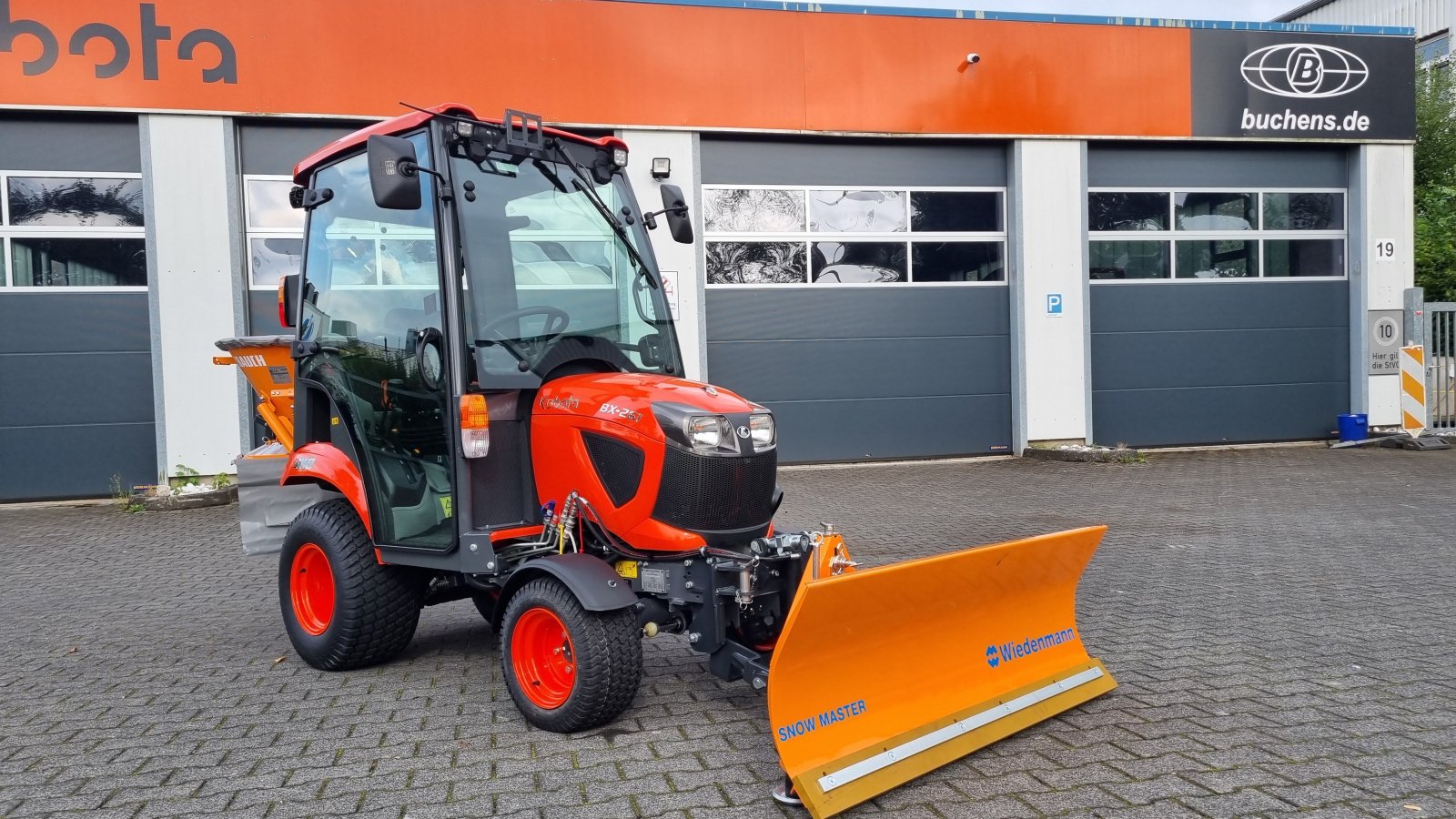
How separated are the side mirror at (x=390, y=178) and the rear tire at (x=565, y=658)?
1.52 meters

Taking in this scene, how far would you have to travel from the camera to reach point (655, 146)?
484 inches

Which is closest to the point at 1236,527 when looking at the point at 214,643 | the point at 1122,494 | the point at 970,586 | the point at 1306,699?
the point at 1122,494

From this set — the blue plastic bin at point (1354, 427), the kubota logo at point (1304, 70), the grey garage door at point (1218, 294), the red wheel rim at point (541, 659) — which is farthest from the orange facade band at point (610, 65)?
the red wheel rim at point (541, 659)

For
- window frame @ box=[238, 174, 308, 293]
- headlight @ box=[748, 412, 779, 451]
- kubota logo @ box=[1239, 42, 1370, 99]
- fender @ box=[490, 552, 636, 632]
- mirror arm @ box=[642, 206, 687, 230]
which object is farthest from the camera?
kubota logo @ box=[1239, 42, 1370, 99]

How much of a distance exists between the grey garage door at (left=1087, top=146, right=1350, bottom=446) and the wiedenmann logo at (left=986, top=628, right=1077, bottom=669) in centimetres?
1022

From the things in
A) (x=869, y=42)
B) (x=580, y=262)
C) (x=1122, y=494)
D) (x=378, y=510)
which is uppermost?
(x=869, y=42)

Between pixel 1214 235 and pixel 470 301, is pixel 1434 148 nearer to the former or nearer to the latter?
pixel 1214 235

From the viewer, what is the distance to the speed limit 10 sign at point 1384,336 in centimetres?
1456

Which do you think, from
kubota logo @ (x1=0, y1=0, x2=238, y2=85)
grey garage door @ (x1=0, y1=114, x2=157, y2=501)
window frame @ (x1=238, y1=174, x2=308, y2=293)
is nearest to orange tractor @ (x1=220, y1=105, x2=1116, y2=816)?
window frame @ (x1=238, y1=174, x2=308, y2=293)

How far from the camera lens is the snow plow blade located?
3246 millimetres

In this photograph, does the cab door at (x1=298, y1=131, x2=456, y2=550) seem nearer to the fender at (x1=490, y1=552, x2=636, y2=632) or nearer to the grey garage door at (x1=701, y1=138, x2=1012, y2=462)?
the fender at (x1=490, y1=552, x2=636, y2=632)

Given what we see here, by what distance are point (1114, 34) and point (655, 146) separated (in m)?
6.18

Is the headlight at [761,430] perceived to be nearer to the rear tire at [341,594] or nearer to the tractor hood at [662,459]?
the tractor hood at [662,459]

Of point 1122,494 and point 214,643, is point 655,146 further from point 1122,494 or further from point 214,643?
point 214,643
